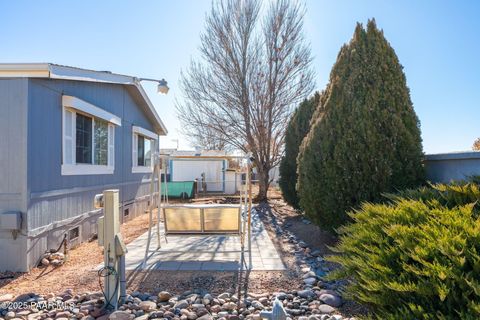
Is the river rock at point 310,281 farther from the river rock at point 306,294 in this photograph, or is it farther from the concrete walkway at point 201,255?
the concrete walkway at point 201,255

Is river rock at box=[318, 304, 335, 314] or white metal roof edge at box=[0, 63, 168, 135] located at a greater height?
white metal roof edge at box=[0, 63, 168, 135]

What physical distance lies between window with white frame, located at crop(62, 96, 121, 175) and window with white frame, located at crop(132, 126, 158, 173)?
1.75 meters

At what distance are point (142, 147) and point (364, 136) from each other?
8.33 meters

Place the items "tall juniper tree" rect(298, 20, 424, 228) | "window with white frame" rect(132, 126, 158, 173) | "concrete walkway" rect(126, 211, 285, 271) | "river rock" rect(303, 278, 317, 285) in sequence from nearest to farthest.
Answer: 1. "river rock" rect(303, 278, 317, 285)
2. "concrete walkway" rect(126, 211, 285, 271)
3. "tall juniper tree" rect(298, 20, 424, 228)
4. "window with white frame" rect(132, 126, 158, 173)

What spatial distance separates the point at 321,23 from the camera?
9.29 m

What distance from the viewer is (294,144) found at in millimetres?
8930

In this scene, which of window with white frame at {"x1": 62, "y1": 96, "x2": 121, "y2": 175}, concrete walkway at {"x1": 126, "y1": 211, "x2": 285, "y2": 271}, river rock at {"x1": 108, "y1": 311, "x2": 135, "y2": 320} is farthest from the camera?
window with white frame at {"x1": 62, "y1": 96, "x2": 121, "y2": 175}

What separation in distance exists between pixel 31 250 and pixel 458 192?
5.48 m

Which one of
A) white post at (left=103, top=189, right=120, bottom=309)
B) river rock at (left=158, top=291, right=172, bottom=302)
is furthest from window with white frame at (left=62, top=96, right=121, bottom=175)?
river rock at (left=158, top=291, right=172, bottom=302)

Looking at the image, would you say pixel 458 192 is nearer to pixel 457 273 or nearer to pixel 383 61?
pixel 457 273

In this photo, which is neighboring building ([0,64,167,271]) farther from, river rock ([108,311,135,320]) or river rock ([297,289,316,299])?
river rock ([297,289,316,299])

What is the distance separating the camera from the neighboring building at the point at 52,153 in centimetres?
443

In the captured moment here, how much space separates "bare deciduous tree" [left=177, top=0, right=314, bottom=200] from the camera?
1175 centimetres

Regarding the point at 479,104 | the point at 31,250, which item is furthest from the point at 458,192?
the point at 479,104
